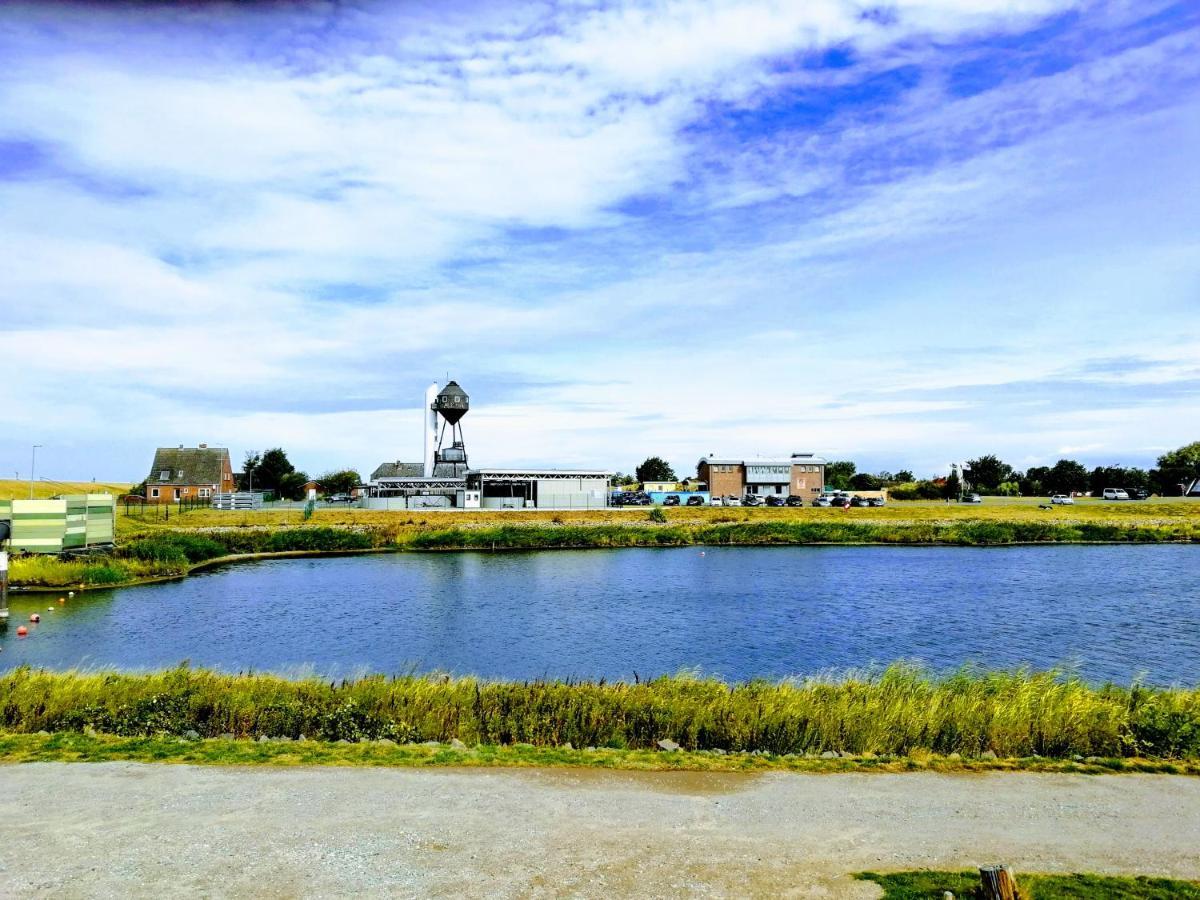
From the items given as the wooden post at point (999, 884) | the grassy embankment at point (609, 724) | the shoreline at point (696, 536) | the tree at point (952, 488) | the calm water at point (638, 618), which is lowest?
the calm water at point (638, 618)

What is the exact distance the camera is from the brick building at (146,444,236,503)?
121188mm

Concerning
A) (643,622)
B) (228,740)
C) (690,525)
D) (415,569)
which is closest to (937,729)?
(228,740)

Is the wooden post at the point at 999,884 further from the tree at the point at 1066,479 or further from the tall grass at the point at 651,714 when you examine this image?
the tree at the point at 1066,479

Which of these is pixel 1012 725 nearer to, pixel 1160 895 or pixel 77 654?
pixel 1160 895

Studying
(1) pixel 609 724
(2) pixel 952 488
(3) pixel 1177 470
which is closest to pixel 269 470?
(2) pixel 952 488

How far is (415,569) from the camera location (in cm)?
6356

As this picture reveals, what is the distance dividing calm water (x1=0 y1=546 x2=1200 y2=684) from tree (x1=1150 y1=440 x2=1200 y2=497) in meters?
111

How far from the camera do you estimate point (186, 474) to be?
12319 cm

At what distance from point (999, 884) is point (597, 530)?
7418 centimetres

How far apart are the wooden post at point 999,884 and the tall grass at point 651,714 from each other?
8.38 m

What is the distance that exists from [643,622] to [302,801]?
92.2 feet

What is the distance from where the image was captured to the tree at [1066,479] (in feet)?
536

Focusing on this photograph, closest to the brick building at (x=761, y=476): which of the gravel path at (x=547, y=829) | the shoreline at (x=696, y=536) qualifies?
the shoreline at (x=696, y=536)

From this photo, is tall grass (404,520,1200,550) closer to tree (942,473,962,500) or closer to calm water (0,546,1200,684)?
calm water (0,546,1200,684)
